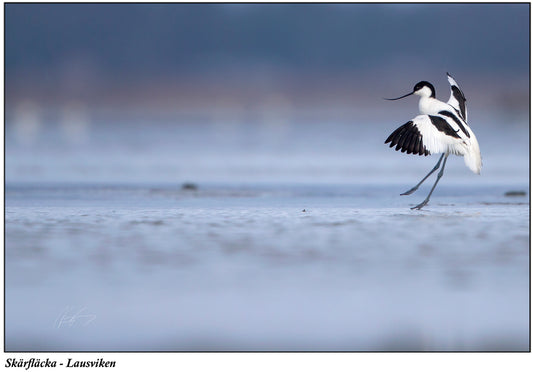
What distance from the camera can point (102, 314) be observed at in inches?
203

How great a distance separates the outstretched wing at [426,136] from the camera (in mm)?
9227

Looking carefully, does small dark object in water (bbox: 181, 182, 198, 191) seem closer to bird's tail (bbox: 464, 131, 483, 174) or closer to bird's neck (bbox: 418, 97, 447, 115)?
bird's neck (bbox: 418, 97, 447, 115)

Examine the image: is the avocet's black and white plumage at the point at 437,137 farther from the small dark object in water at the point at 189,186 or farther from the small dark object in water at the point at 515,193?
the small dark object in water at the point at 189,186

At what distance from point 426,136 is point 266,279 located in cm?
381

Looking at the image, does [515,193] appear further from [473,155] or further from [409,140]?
[409,140]

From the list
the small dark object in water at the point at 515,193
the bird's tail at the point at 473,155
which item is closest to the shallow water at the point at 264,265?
the small dark object in water at the point at 515,193

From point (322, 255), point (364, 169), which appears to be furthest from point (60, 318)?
point (364, 169)

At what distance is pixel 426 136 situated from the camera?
9.28 meters

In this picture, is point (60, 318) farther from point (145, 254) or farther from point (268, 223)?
point (268, 223)
